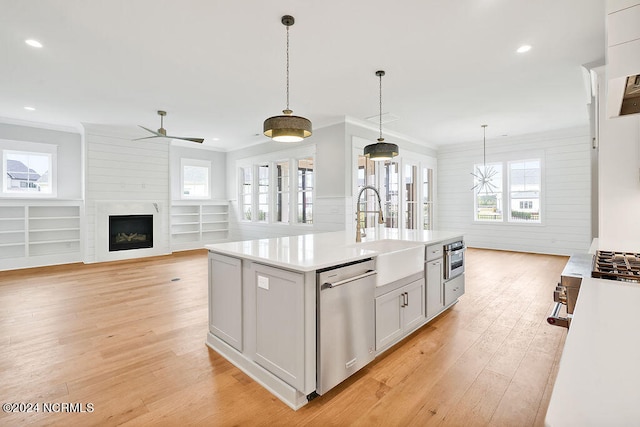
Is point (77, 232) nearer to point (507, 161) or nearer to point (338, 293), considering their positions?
point (338, 293)

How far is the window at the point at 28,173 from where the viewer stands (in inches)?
232

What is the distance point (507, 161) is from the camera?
297 inches

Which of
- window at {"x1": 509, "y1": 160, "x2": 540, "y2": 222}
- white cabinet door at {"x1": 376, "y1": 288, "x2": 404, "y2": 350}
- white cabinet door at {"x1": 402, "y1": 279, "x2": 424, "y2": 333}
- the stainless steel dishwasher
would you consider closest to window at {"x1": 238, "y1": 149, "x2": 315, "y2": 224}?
white cabinet door at {"x1": 402, "y1": 279, "x2": 424, "y2": 333}

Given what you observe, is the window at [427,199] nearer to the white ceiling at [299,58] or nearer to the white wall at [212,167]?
the white ceiling at [299,58]

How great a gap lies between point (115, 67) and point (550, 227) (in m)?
8.79

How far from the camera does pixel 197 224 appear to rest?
8.41 metres

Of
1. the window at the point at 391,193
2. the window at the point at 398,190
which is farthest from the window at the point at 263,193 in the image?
the window at the point at 391,193

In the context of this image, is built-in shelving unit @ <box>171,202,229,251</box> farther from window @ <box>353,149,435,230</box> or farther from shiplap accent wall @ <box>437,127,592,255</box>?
shiplap accent wall @ <box>437,127,592,255</box>

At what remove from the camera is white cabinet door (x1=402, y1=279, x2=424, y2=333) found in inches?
104

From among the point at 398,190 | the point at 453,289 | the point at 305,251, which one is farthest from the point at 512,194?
the point at 305,251

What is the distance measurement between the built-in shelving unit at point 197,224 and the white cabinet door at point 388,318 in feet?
22.4

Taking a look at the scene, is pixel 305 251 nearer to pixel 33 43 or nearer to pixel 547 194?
pixel 33 43

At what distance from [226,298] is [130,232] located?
19.2ft

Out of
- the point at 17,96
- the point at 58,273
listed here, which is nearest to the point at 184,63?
the point at 17,96
